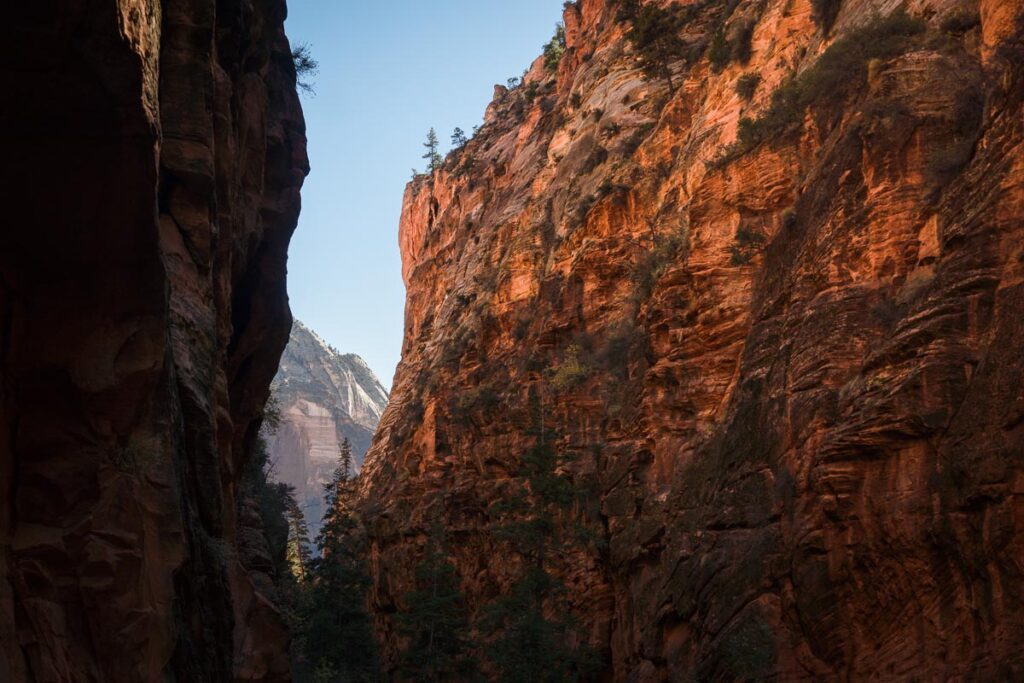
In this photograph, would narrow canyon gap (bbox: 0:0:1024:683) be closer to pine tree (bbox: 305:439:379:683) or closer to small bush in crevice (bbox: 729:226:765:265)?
small bush in crevice (bbox: 729:226:765:265)

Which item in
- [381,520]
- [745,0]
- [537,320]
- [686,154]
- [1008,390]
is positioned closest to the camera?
[1008,390]

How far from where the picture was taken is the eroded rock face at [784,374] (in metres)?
16.2

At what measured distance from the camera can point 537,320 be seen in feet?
134

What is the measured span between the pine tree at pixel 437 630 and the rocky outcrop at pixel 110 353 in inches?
775

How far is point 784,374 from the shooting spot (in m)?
21.4

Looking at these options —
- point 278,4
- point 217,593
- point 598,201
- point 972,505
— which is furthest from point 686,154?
point 217,593

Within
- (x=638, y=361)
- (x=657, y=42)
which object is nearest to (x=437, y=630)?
(x=638, y=361)

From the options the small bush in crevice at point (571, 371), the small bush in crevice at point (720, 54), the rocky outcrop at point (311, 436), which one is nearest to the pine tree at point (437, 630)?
the small bush in crevice at point (571, 371)

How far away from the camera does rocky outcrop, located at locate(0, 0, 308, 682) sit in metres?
10.0

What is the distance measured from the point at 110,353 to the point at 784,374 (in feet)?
46.9

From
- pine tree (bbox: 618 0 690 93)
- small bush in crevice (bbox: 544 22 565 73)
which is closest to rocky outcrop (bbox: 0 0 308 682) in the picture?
pine tree (bbox: 618 0 690 93)

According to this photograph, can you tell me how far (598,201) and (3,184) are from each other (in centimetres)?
2905

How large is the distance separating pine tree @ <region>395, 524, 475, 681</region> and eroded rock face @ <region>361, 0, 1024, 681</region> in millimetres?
1660

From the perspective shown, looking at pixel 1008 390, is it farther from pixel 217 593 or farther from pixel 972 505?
pixel 217 593
